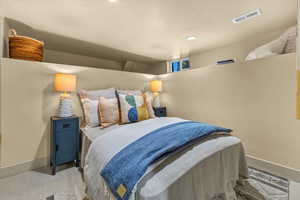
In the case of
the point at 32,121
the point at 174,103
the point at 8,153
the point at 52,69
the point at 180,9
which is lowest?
the point at 8,153

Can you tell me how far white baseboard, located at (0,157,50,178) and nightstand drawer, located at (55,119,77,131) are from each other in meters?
0.60

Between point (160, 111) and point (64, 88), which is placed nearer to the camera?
point (64, 88)

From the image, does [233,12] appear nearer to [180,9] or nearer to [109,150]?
[180,9]

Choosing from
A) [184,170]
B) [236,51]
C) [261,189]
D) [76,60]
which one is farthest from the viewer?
[76,60]

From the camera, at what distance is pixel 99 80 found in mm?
2580

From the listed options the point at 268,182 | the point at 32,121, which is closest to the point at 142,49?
the point at 32,121

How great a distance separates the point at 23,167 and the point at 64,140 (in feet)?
2.14

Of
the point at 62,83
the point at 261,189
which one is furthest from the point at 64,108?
the point at 261,189

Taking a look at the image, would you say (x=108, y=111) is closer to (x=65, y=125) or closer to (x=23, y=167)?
(x=65, y=125)

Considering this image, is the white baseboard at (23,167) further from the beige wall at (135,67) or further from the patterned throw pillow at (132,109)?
the beige wall at (135,67)

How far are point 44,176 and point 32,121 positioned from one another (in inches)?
30.4

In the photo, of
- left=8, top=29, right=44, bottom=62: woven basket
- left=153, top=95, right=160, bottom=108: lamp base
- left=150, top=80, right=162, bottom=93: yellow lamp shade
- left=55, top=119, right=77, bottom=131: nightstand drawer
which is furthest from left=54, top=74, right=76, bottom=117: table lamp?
left=153, top=95, right=160, bottom=108: lamp base

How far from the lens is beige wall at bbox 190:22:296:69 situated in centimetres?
225

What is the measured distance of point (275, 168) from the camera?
1828 mm
